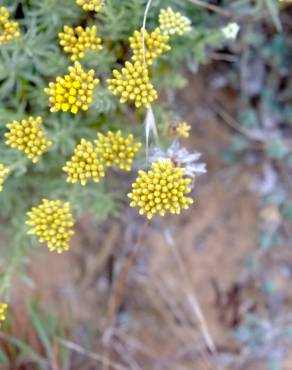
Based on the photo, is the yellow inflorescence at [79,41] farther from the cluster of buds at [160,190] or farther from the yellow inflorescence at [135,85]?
the cluster of buds at [160,190]

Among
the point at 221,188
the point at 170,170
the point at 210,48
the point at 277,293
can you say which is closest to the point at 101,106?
the point at 170,170

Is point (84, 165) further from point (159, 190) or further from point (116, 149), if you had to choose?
point (159, 190)

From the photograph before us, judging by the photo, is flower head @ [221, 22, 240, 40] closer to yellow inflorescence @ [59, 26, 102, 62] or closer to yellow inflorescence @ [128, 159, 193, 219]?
yellow inflorescence @ [59, 26, 102, 62]

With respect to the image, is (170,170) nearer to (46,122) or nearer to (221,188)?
(46,122)

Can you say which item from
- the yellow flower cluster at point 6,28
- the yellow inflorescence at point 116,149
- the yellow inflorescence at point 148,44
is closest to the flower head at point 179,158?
the yellow inflorescence at point 116,149

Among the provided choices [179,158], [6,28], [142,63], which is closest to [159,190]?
[179,158]

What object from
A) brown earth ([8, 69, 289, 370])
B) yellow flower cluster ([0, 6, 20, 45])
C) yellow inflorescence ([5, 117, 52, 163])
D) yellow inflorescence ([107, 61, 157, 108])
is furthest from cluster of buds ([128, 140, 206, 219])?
brown earth ([8, 69, 289, 370])
